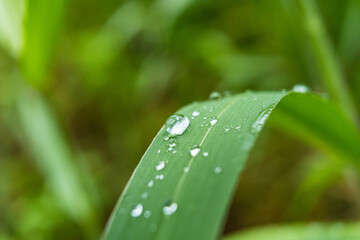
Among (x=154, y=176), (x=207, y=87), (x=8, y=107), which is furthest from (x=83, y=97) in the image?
(x=154, y=176)

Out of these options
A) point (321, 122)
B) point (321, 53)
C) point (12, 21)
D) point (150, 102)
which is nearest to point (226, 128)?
point (321, 122)

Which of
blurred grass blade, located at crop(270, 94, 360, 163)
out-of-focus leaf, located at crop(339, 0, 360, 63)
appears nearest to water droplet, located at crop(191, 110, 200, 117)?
blurred grass blade, located at crop(270, 94, 360, 163)

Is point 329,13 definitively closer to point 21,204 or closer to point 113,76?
point 113,76

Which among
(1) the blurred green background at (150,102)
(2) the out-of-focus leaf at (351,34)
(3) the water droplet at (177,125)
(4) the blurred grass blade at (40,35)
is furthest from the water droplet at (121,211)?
(2) the out-of-focus leaf at (351,34)

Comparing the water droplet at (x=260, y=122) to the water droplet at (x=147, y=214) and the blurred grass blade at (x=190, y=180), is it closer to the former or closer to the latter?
the blurred grass blade at (x=190, y=180)

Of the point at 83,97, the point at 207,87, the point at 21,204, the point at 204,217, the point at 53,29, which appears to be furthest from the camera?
the point at 83,97
